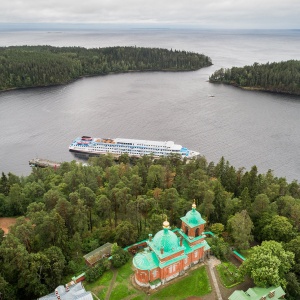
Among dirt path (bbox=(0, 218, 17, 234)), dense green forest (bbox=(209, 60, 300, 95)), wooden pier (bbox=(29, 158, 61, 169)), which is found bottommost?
dirt path (bbox=(0, 218, 17, 234))

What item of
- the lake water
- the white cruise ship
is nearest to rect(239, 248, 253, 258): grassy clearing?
the lake water

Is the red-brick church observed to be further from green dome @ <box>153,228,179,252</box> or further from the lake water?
the lake water

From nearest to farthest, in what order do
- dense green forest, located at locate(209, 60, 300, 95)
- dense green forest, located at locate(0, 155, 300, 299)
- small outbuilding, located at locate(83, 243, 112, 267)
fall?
dense green forest, located at locate(0, 155, 300, 299) → small outbuilding, located at locate(83, 243, 112, 267) → dense green forest, located at locate(209, 60, 300, 95)

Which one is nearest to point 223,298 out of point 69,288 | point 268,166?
point 69,288

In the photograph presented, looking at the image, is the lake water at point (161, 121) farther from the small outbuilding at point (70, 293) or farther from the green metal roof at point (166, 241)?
the small outbuilding at point (70, 293)

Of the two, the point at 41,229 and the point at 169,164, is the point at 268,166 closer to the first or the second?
the point at 169,164

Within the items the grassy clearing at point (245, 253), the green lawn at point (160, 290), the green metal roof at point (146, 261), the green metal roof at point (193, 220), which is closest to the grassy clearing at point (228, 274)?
the green lawn at point (160, 290)
